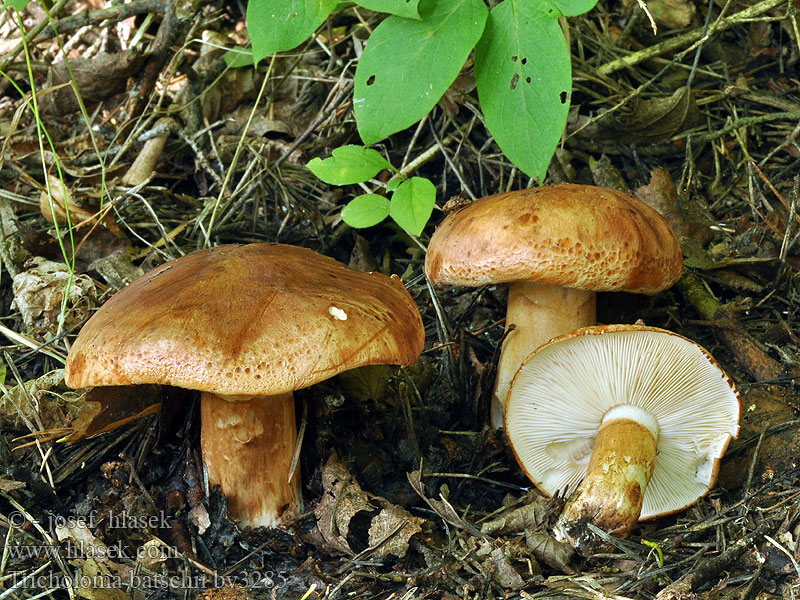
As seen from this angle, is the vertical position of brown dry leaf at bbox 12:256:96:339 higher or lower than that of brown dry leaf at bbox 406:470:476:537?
higher

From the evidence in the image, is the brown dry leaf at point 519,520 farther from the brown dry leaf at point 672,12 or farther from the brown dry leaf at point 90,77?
the brown dry leaf at point 90,77

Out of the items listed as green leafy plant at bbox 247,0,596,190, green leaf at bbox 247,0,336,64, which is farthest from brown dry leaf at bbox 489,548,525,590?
green leaf at bbox 247,0,336,64

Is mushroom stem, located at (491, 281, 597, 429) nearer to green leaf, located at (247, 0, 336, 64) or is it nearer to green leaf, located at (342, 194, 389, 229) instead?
green leaf, located at (342, 194, 389, 229)

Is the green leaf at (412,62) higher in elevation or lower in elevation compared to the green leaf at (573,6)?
lower

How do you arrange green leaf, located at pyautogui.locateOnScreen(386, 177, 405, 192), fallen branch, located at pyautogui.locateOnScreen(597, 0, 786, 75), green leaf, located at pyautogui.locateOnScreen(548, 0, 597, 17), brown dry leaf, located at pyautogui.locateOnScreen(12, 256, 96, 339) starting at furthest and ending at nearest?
1. fallen branch, located at pyautogui.locateOnScreen(597, 0, 786, 75)
2. brown dry leaf, located at pyautogui.locateOnScreen(12, 256, 96, 339)
3. green leaf, located at pyautogui.locateOnScreen(386, 177, 405, 192)
4. green leaf, located at pyautogui.locateOnScreen(548, 0, 597, 17)

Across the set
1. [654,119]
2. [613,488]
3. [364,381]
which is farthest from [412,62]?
[654,119]

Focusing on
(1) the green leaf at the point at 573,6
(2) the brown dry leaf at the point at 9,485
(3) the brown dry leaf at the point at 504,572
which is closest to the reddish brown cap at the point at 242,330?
(2) the brown dry leaf at the point at 9,485
